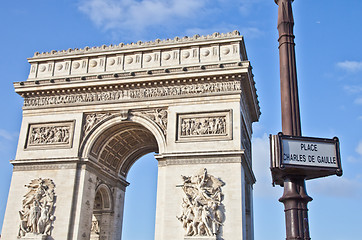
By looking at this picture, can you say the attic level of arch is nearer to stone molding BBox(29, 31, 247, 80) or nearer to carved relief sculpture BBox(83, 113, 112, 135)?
stone molding BBox(29, 31, 247, 80)

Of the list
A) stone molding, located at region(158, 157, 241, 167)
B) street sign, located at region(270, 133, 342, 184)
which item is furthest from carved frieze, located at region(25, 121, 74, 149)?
street sign, located at region(270, 133, 342, 184)

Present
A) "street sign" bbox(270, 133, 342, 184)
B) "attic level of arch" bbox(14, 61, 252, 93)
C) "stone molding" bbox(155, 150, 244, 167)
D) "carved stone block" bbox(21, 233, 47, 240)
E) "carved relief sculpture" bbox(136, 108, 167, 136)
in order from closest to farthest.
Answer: "street sign" bbox(270, 133, 342, 184) < "stone molding" bbox(155, 150, 244, 167) < "carved stone block" bbox(21, 233, 47, 240) < "attic level of arch" bbox(14, 61, 252, 93) < "carved relief sculpture" bbox(136, 108, 167, 136)

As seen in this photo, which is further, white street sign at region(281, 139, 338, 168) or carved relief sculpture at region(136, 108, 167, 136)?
carved relief sculpture at region(136, 108, 167, 136)

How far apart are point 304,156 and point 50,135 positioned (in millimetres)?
17237

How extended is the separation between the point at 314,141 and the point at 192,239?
38.4 feet

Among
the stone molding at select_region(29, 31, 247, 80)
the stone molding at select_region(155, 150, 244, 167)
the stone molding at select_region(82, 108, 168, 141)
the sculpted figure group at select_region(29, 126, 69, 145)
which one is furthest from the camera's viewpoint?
the sculpted figure group at select_region(29, 126, 69, 145)

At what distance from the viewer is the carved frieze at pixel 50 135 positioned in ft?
71.4

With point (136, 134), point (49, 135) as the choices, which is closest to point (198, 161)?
point (136, 134)

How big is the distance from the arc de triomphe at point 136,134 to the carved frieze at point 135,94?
0.05m

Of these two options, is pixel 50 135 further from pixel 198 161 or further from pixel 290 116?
pixel 290 116

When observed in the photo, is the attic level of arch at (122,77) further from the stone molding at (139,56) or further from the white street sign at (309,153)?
the white street sign at (309,153)

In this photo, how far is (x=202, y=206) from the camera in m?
18.5

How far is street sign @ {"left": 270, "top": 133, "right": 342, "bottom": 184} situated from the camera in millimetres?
7285

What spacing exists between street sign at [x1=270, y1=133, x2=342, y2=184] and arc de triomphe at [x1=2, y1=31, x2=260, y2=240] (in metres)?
11.3
